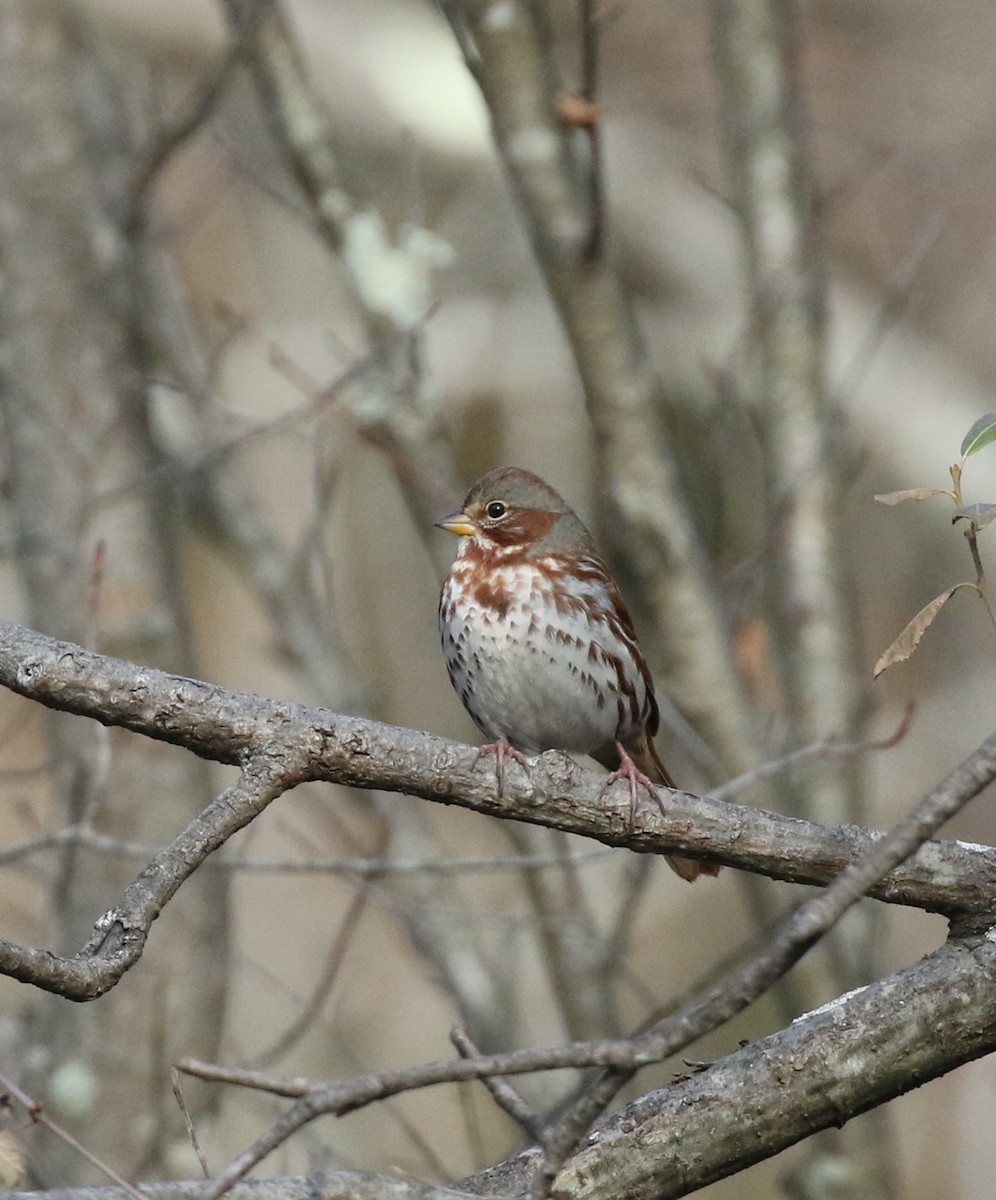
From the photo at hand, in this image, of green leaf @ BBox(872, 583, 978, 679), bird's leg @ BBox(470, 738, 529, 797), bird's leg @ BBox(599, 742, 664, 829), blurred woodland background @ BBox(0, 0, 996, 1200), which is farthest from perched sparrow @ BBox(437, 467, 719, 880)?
green leaf @ BBox(872, 583, 978, 679)

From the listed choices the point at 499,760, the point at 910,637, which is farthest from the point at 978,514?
the point at 499,760

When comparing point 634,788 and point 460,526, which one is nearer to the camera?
point 634,788

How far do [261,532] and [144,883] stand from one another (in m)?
4.78

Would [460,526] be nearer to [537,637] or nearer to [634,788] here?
[537,637]

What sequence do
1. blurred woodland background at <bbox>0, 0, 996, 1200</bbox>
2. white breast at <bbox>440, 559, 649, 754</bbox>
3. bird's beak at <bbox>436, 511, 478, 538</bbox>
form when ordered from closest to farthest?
white breast at <bbox>440, 559, 649, 754</bbox>
bird's beak at <bbox>436, 511, 478, 538</bbox>
blurred woodland background at <bbox>0, 0, 996, 1200</bbox>

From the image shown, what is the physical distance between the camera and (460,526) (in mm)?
5234

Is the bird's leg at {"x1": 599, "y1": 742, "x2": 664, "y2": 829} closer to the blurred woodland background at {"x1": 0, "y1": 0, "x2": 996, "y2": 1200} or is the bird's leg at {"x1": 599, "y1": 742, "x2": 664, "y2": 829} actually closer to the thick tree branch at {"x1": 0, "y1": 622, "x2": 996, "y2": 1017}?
the thick tree branch at {"x1": 0, "y1": 622, "x2": 996, "y2": 1017}

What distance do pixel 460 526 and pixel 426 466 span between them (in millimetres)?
1381

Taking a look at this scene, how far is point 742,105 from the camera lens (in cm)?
670

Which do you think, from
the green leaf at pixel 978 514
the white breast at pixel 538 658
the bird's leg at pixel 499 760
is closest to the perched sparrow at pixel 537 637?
the white breast at pixel 538 658

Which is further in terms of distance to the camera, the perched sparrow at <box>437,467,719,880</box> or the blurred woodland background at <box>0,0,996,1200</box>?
the blurred woodland background at <box>0,0,996,1200</box>

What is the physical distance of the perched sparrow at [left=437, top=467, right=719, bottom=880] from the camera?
482 centimetres

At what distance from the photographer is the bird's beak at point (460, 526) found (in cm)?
522

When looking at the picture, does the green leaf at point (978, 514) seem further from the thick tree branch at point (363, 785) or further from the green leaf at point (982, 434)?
the thick tree branch at point (363, 785)
